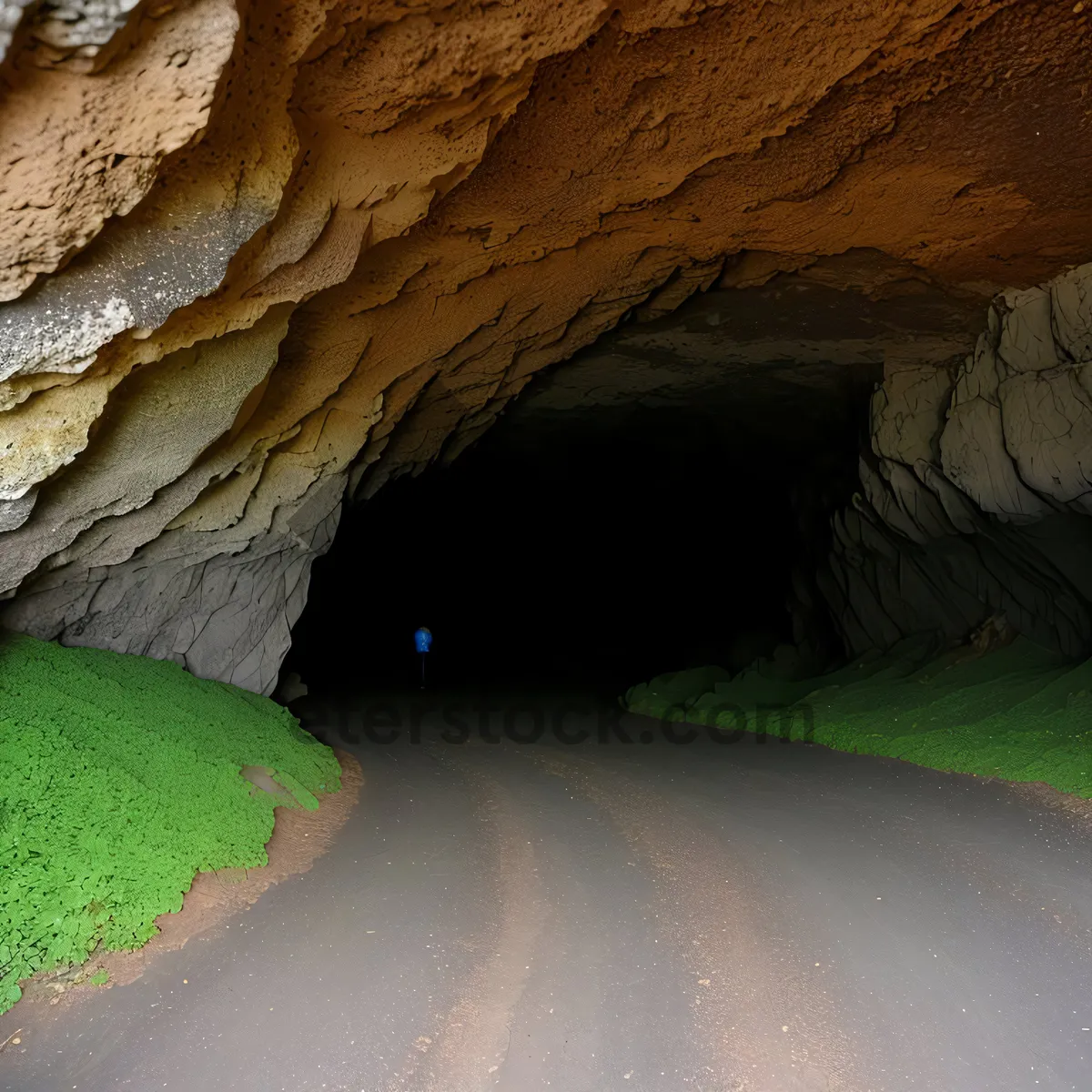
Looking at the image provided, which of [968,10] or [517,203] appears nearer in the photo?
[968,10]

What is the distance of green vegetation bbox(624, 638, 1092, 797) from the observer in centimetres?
922

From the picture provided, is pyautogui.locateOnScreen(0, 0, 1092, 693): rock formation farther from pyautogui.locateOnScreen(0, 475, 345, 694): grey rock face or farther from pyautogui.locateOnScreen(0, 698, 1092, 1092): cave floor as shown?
pyautogui.locateOnScreen(0, 698, 1092, 1092): cave floor

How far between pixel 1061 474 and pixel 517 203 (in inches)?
288

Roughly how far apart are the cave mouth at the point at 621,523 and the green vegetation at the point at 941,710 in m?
3.87

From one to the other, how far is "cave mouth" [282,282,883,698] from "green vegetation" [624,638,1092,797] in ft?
12.7

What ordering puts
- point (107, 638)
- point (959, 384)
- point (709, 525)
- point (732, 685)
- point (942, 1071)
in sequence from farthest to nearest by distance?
point (709, 525) < point (732, 685) < point (959, 384) < point (107, 638) < point (942, 1071)

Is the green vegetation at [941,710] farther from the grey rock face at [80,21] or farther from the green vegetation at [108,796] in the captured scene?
the grey rock face at [80,21]

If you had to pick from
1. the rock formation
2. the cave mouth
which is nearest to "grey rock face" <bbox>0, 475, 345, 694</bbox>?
the rock formation

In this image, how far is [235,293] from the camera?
20.9 feet

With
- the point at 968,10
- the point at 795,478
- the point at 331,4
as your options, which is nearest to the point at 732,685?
the point at 795,478

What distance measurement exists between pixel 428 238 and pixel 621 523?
19.4m

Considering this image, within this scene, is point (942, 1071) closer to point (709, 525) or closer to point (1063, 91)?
point (1063, 91)

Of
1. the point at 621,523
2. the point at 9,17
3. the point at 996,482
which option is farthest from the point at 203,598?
the point at 621,523

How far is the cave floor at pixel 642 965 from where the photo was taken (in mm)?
4141
